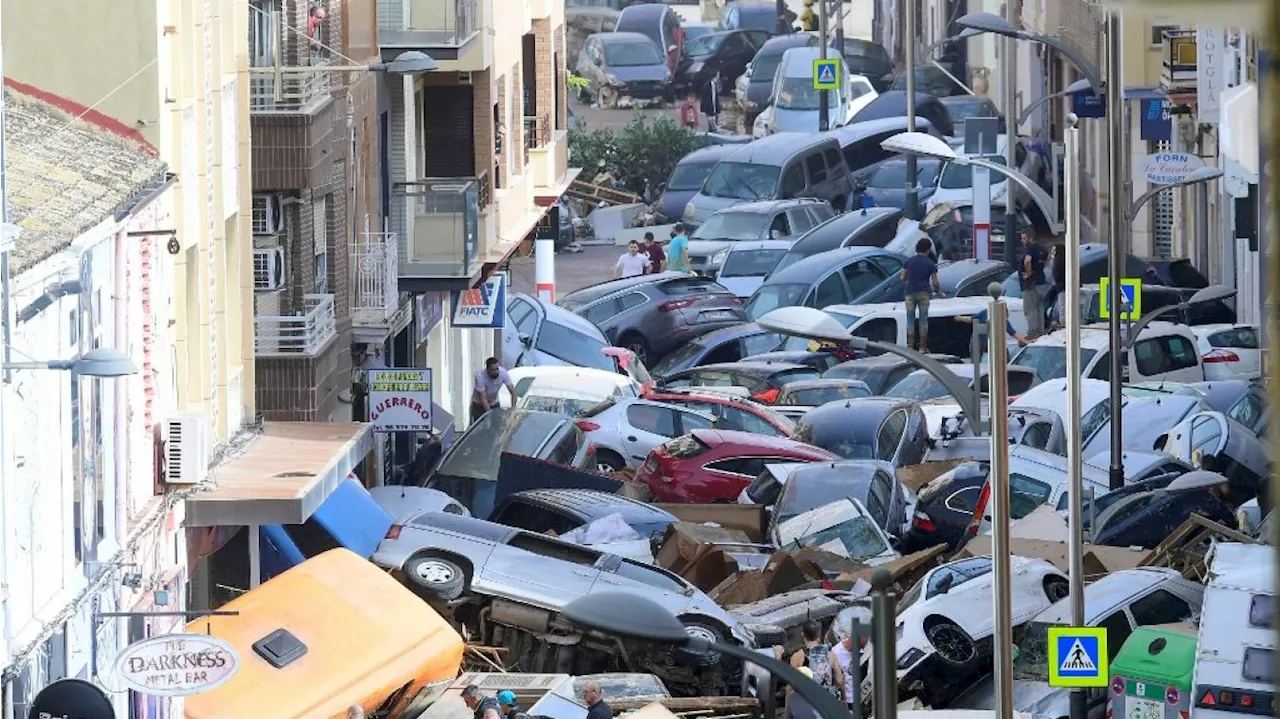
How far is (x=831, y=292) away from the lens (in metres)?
40.4

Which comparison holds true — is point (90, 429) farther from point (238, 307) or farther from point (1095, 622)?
point (1095, 622)

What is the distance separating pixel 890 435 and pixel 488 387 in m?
5.69

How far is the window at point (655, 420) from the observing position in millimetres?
30297

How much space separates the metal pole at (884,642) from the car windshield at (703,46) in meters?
70.2

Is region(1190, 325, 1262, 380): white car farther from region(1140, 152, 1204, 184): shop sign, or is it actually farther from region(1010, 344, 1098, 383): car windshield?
region(1140, 152, 1204, 184): shop sign

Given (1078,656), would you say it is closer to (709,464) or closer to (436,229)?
(709,464)

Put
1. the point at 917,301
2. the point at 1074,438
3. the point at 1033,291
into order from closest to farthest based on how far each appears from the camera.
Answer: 1. the point at 1074,438
2. the point at 917,301
3. the point at 1033,291

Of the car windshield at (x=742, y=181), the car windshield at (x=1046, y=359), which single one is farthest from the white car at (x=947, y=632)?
the car windshield at (x=742, y=181)

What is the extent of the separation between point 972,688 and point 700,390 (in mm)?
15090

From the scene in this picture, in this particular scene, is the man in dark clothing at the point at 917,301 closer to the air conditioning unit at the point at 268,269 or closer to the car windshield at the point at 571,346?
the car windshield at the point at 571,346

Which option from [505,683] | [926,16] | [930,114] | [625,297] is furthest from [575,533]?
[926,16]

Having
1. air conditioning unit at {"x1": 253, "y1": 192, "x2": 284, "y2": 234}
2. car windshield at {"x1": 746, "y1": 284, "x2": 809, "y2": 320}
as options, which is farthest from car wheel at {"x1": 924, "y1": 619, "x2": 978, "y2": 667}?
car windshield at {"x1": 746, "y1": 284, "x2": 809, "y2": 320}

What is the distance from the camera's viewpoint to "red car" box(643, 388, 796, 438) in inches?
1200

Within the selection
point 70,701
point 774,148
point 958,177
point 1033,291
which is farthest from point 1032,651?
point 774,148
